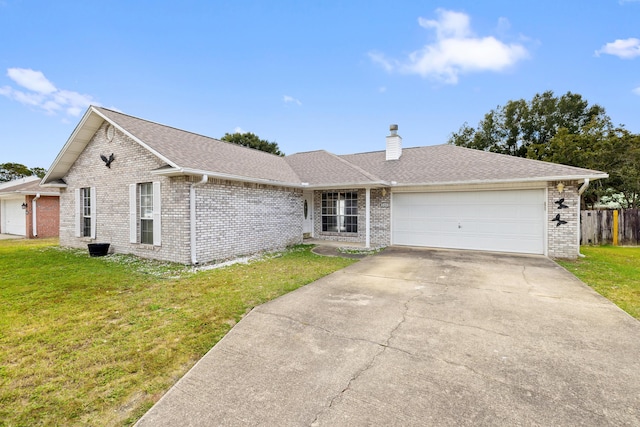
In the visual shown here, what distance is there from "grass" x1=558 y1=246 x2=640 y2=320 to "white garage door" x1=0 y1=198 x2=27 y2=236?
26.0m

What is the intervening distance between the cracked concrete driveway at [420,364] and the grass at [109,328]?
406 mm

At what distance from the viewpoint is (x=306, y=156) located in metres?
15.4

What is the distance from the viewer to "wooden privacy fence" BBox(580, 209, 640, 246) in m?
12.0

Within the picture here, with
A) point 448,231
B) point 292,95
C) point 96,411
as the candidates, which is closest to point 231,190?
point 96,411

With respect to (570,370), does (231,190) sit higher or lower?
higher

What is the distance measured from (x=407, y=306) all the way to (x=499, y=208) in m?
7.29

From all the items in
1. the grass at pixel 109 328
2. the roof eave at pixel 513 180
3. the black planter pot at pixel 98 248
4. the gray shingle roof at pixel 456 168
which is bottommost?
the grass at pixel 109 328

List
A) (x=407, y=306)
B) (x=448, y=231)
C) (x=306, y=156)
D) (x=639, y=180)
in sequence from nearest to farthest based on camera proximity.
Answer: (x=407, y=306) < (x=448, y=231) < (x=306, y=156) < (x=639, y=180)

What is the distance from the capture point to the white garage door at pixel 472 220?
9430mm

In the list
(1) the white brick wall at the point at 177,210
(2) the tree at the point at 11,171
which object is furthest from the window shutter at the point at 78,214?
(2) the tree at the point at 11,171

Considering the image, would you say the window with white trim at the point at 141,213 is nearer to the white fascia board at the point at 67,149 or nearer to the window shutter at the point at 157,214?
the window shutter at the point at 157,214

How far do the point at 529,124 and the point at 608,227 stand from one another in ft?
57.3

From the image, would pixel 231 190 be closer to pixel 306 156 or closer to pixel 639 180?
pixel 306 156

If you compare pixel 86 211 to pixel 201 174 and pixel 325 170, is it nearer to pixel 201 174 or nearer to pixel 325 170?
pixel 201 174
